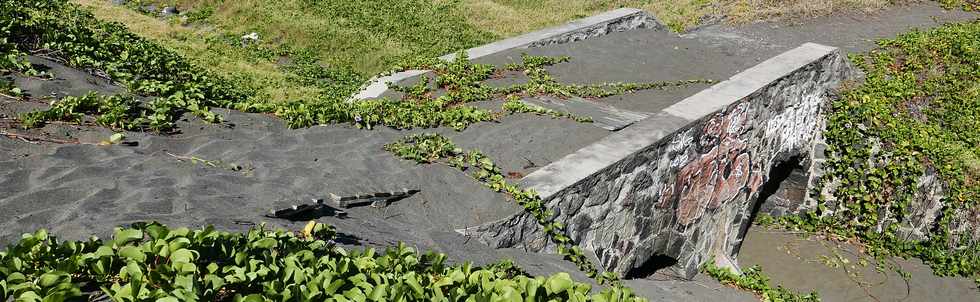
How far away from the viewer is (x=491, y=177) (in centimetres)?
568

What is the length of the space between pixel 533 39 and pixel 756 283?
4206mm

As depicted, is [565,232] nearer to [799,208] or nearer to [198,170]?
[198,170]

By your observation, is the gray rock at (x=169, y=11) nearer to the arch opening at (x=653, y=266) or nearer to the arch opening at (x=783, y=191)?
the arch opening at (x=653, y=266)

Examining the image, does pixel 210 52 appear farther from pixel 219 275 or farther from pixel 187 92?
pixel 219 275

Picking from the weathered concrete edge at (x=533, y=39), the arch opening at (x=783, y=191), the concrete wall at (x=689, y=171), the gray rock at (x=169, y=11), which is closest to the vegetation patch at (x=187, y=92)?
the weathered concrete edge at (x=533, y=39)

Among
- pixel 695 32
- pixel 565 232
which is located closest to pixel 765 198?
pixel 695 32

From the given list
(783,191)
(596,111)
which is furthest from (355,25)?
(783,191)

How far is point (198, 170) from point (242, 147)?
70 cm

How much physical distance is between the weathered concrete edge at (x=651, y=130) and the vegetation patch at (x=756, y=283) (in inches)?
77.7

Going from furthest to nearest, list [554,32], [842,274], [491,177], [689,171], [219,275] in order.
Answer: [554,32] < [842,274] < [689,171] < [491,177] < [219,275]

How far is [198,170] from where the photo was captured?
5117 millimetres

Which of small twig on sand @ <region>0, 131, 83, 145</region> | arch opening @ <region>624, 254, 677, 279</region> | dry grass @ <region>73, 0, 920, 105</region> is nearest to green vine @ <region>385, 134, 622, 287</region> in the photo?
arch opening @ <region>624, 254, 677, 279</region>

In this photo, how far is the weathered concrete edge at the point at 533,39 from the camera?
817 centimetres

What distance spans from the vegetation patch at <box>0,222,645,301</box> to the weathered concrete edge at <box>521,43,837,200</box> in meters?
1.99
